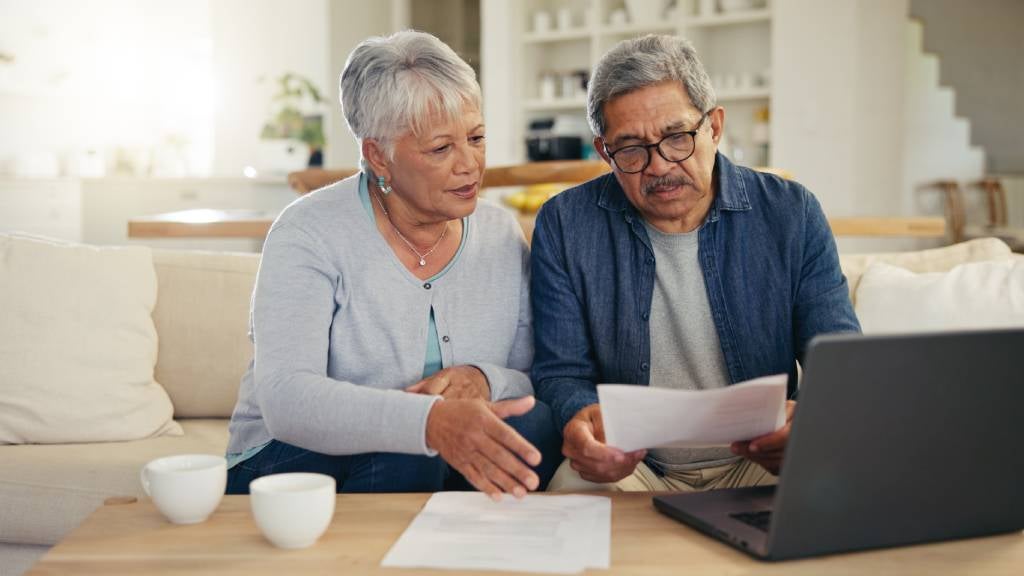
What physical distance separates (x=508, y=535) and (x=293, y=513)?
0.25 meters

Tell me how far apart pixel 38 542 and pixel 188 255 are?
752mm

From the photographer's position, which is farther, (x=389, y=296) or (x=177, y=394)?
(x=177, y=394)

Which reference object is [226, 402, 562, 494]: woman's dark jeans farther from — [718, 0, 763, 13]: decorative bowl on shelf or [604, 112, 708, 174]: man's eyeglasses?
[718, 0, 763, 13]: decorative bowl on shelf

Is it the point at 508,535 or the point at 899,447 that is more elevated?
the point at 899,447

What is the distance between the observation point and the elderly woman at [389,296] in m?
1.52

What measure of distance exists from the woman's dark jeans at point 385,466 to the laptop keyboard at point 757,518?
20.9 inches

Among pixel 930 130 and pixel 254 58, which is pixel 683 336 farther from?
pixel 930 130

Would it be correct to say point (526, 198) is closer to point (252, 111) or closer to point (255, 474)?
point (255, 474)

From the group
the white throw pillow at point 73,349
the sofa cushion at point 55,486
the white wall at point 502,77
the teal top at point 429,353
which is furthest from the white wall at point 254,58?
the teal top at point 429,353

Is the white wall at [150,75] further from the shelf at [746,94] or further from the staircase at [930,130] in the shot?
the staircase at [930,130]

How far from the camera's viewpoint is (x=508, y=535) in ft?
3.75

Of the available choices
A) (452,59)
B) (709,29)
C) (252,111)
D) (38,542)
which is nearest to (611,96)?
(452,59)

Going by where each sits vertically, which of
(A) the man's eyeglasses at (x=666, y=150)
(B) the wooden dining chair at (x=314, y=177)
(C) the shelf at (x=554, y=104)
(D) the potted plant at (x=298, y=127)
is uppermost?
(C) the shelf at (x=554, y=104)

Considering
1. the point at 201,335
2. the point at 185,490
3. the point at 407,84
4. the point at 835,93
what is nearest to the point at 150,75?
the point at 835,93
